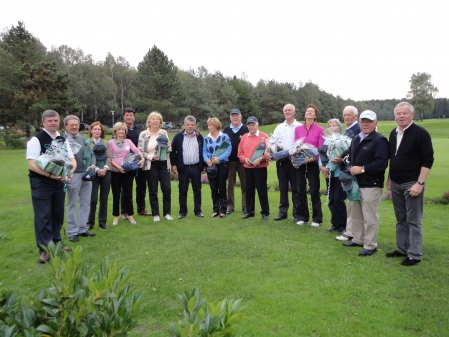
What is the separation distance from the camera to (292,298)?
13.6ft

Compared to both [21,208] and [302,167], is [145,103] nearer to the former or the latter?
[21,208]

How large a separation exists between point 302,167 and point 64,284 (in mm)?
5997

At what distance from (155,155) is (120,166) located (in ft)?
2.54

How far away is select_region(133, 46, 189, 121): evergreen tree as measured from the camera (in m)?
47.0

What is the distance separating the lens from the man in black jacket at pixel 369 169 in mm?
5391

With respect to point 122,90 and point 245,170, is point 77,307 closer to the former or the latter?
point 245,170

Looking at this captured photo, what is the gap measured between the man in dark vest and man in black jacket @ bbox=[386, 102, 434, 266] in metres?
5.20

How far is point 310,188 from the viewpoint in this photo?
23.8 feet

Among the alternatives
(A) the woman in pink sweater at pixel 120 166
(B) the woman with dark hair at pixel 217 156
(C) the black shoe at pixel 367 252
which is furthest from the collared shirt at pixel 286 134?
(A) the woman in pink sweater at pixel 120 166

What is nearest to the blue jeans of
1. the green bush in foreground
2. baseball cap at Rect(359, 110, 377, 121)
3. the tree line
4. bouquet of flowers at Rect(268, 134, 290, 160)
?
baseball cap at Rect(359, 110, 377, 121)

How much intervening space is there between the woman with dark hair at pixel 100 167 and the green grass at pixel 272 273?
44cm

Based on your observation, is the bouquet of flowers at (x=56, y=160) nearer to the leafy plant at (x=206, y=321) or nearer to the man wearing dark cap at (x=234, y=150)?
the man wearing dark cap at (x=234, y=150)

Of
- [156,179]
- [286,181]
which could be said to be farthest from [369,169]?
[156,179]

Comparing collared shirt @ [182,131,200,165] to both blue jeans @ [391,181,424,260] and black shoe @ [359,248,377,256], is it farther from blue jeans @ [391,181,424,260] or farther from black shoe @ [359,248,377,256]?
blue jeans @ [391,181,424,260]
